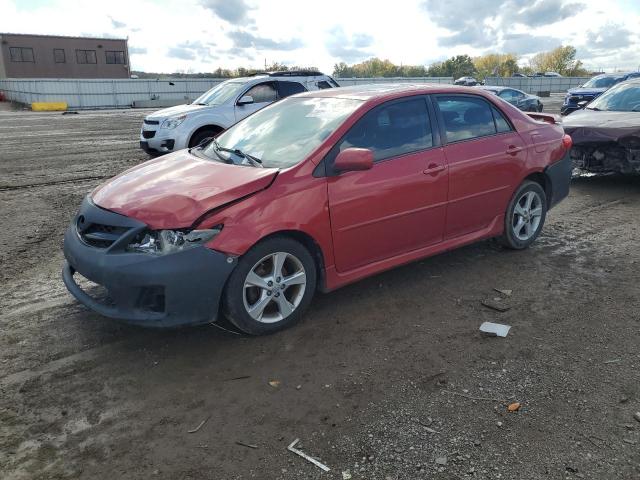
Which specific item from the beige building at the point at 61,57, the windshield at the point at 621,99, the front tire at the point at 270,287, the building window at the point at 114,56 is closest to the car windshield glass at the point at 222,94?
the windshield at the point at 621,99

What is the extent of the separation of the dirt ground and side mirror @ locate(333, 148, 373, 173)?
3.88 ft

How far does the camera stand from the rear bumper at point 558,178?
18.7 feet

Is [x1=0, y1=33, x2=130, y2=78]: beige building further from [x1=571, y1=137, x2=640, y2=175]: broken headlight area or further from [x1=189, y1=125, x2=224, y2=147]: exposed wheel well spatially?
[x1=571, y1=137, x2=640, y2=175]: broken headlight area

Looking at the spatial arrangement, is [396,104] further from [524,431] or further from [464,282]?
[524,431]

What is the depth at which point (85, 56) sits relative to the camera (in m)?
61.0

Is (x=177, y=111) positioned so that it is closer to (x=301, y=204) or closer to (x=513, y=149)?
(x=513, y=149)

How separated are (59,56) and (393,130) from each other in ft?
216

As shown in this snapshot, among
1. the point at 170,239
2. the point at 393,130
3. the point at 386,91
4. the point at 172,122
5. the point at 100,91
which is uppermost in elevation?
the point at 100,91

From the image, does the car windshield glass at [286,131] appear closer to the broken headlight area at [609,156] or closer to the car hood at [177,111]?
the broken headlight area at [609,156]

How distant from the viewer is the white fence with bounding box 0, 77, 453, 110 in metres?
32.7

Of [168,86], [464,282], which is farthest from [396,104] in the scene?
[168,86]

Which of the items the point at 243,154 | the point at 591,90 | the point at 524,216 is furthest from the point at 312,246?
the point at 591,90

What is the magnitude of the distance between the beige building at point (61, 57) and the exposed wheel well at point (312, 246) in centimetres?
6458

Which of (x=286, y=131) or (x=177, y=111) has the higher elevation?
(x=177, y=111)
